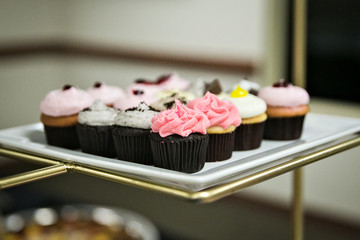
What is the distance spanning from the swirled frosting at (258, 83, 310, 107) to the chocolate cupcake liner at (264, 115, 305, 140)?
0.13 ft

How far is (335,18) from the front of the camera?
2420mm

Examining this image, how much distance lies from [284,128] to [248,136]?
0.10 m

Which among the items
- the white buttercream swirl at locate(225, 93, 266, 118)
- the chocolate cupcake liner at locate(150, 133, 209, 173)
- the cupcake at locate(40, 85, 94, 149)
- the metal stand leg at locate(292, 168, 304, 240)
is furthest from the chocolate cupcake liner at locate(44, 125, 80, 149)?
the metal stand leg at locate(292, 168, 304, 240)

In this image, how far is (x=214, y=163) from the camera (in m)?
0.89

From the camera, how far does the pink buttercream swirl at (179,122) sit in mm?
834

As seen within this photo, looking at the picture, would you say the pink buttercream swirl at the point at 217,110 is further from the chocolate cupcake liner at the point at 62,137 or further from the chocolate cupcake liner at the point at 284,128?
the chocolate cupcake liner at the point at 62,137

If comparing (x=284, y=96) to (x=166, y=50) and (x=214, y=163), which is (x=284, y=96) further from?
(x=166, y=50)

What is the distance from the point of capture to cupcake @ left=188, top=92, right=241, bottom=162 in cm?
91

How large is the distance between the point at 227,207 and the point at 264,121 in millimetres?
1972

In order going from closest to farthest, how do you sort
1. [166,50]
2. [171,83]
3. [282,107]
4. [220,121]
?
[220,121]
[282,107]
[171,83]
[166,50]

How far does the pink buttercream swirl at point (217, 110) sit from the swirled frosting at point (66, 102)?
0.80ft

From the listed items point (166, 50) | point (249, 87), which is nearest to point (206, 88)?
point (249, 87)

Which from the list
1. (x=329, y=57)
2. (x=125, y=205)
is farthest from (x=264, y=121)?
(x=125, y=205)

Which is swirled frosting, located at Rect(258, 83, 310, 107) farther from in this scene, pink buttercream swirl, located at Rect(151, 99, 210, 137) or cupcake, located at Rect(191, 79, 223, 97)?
pink buttercream swirl, located at Rect(151, 99, 210, 137)
